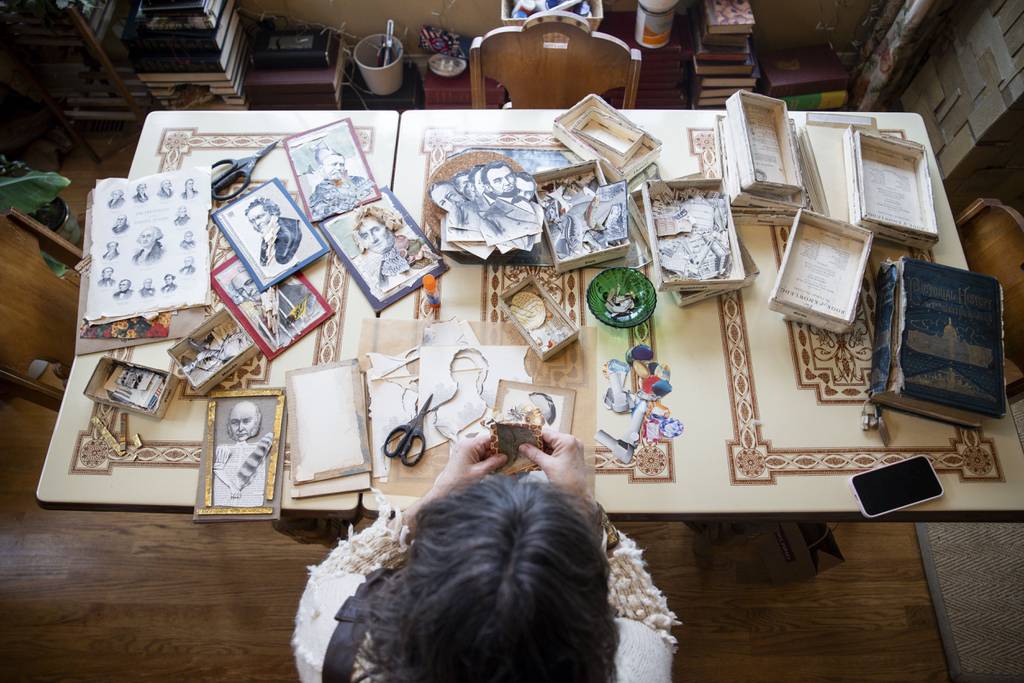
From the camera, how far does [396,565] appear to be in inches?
46.5

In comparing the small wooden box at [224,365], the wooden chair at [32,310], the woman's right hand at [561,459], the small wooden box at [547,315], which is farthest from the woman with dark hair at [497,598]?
A: the wooden chair at [32,310]

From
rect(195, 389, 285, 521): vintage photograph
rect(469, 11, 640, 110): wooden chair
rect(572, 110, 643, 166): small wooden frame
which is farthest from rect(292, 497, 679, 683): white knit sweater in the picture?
rect(469, 11, 640, 110): wooden chair

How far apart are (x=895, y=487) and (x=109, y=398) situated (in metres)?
1.60

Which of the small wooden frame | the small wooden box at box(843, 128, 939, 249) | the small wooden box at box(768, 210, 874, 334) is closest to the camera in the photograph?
the small wooden box at box(768, 210, 874, 334)

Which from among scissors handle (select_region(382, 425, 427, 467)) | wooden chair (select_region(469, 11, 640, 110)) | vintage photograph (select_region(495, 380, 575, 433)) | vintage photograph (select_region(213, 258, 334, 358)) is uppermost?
wooden chair (select_region(469, 11, 640, 110))

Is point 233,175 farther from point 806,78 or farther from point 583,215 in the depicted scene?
point 806,78

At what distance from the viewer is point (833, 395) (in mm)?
1373

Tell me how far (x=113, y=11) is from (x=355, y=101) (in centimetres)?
92

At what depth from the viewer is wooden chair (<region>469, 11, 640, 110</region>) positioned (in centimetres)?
169

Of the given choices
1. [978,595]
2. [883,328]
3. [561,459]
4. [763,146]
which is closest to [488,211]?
[561,459]

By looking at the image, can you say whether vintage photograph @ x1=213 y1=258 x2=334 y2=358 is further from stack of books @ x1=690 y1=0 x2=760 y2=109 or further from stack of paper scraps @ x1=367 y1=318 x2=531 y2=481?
stack of books @ x1=690 y1=0 x2=760 y2=109

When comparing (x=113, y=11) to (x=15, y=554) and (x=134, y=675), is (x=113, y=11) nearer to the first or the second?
(x=15, y=554)

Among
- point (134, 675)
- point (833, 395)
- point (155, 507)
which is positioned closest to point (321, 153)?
point (155, 507)

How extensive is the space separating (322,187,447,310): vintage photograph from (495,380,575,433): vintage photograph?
339 mm
